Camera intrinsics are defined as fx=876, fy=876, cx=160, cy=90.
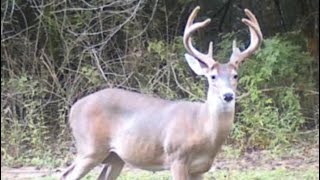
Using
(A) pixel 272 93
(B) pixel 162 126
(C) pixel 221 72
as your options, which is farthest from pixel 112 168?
(A) pixel 272 93

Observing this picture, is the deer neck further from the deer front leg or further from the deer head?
the deer front leg

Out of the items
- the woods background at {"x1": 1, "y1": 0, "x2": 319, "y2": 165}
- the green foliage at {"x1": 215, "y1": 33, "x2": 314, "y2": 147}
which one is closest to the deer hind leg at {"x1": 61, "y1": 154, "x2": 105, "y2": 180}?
the woods background at {"x1": 1, "y1": 0, "x2": 319, "y2": 165}

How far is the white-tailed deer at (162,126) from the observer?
6922 millimetres

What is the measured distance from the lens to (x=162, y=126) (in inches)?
286

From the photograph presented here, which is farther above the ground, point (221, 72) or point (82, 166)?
point (221, 72)

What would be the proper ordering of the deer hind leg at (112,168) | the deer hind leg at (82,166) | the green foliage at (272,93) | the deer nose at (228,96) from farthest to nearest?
the green foliage at (272,93)
the deer hind leg at (112,168)
the deer hind leg at (82,166)
the deer nose at (228,96)

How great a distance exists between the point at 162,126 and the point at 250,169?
261 centimetres

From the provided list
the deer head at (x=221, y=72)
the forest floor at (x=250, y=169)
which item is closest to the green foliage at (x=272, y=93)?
the forest floor at (x=250, y=169)

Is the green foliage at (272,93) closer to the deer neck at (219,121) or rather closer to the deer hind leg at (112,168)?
the deer hind leg at (112,168)

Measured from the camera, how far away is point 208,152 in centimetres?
691

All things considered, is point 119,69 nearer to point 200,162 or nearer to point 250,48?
point 250,48

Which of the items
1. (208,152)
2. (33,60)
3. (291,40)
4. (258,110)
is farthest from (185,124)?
(291,40)

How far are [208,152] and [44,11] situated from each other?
18.1ft

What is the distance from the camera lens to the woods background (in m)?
11.4
